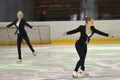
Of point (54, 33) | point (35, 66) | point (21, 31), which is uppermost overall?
point (21, 31)

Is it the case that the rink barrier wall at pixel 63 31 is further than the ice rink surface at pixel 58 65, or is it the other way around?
the rink barrier wall at pixel 63 31

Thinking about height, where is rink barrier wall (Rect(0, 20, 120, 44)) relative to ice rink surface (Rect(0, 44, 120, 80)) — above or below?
below

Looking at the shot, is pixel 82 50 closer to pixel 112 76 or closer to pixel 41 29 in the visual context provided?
pixel 112 76

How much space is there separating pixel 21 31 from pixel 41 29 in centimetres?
796

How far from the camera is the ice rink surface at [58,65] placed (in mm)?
9633

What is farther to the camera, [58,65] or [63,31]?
[63,31]

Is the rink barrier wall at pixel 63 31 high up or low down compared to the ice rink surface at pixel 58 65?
down

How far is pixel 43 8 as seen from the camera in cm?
2259

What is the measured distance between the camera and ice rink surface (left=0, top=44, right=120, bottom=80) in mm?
9633

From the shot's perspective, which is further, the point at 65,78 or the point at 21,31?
the point at 21,31

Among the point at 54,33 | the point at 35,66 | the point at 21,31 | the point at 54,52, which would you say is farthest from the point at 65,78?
the point at 54,33

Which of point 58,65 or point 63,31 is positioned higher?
point 58,65

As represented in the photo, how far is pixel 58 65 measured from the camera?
11.7 m

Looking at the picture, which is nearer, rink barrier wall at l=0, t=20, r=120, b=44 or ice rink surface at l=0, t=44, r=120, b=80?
ice rink surface at l=0, t=44, r=120, b=80
